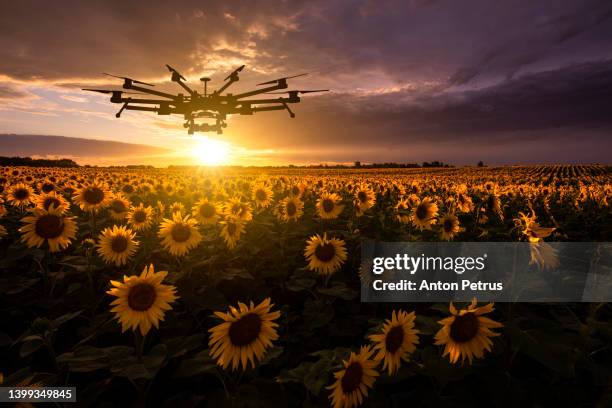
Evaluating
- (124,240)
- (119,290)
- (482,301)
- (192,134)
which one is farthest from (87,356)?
(192,134)

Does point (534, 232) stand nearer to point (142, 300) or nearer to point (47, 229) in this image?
point (142, 300)

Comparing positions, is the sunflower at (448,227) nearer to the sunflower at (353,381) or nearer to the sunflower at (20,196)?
the sunflower at (353,381)

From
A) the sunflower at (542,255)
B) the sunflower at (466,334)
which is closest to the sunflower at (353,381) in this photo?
the sunflower at (466,334)

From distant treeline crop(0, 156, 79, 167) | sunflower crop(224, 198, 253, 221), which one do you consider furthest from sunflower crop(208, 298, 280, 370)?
distant treeline crop(0, 156, 79, 167)

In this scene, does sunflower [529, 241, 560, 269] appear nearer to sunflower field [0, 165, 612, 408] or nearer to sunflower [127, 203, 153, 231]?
sunflower field [0, 165, 612, 408]

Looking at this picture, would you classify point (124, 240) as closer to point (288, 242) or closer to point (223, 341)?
point (223, 341)
